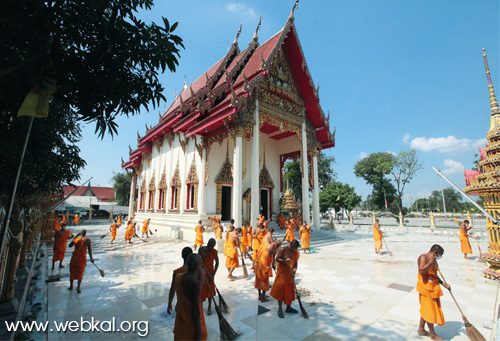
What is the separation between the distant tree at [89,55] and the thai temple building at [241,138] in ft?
21.7

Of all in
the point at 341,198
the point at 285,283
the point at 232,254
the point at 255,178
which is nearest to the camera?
the point at 285,283

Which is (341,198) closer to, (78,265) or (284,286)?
(284,286)

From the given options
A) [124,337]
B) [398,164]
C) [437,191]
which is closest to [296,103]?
[124,337]

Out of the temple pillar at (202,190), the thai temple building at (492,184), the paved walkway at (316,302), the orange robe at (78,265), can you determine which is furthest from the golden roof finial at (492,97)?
the temple pillar at (202,190)

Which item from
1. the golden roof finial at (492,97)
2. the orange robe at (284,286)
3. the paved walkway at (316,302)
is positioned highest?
the golden roof finial at (492,97)

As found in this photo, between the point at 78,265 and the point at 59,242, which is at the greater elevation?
the point at 59,242

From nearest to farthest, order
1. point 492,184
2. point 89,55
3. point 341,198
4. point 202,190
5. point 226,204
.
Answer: point 89,55
point 492,184
point 202,190
point 226,204
point 341,198

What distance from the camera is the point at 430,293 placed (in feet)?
9.58

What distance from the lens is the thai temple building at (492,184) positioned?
5035 millimetres

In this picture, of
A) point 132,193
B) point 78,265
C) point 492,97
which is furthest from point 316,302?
point 132,193

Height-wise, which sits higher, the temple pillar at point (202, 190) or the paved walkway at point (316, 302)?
the temple pillar at point (202, 190)

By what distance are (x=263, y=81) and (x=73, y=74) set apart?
936 centimetres

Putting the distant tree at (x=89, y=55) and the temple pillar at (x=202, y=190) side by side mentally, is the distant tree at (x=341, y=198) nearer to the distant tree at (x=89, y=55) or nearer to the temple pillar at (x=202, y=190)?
the temple pillar at (x=202, y=190)

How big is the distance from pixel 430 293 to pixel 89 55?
4783mm
